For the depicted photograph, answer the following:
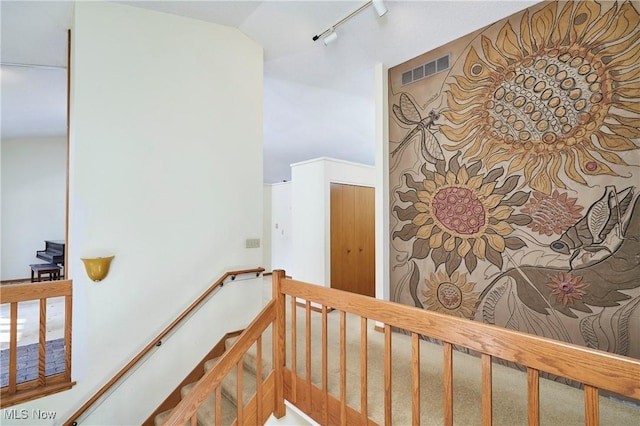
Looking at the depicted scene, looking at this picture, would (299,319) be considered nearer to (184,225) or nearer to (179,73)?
(184,225)

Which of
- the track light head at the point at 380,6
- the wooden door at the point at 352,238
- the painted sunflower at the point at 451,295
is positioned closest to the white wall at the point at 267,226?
the wooden door at the point at 352,238

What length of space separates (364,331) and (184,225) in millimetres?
1953

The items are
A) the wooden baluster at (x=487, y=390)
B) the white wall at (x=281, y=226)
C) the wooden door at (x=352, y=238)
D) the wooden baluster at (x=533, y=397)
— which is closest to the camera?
the wooden baluster at (x=533, y=397)

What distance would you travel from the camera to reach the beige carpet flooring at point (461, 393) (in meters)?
1.77

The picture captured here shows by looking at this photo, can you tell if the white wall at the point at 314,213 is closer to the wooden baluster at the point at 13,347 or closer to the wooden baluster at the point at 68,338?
the wooden baluster at the point at 68,338

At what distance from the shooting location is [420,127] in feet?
9.68

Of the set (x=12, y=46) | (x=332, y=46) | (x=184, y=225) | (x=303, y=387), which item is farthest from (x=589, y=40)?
(x=12, y=46)

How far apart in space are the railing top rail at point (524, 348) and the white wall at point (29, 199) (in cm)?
702

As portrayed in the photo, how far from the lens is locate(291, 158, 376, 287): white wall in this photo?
4.14 metres

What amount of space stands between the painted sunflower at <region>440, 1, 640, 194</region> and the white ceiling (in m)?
0.31

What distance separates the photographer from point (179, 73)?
2.76 m

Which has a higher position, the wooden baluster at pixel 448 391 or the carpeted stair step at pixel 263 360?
the wooden baluster at pixel 448 391

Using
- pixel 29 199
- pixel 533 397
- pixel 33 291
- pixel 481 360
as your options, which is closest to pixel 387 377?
pixel 481 360

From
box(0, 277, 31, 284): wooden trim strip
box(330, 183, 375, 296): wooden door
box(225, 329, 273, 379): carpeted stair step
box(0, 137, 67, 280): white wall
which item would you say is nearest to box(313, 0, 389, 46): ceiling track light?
box(330, 183, 375, 296): wooden door
